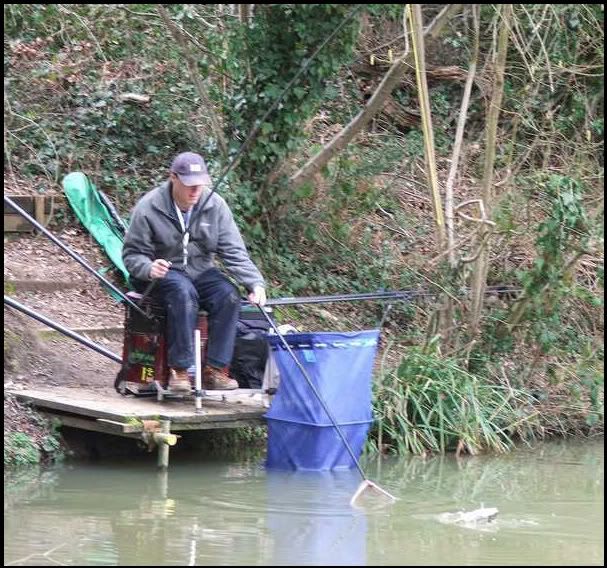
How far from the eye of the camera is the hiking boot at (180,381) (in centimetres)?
737

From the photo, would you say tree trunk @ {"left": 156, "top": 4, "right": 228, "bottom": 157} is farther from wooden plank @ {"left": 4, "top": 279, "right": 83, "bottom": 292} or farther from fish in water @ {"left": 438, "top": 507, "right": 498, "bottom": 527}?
fish in water @ {"left": 438, "top": 507, "right": 498, "bottom": 527}

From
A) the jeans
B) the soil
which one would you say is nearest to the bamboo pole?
the jeans

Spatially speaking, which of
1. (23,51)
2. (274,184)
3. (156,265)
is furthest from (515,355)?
(23,51)

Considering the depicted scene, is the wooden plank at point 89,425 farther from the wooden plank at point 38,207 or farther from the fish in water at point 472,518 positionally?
the wooden plank at point 38,207

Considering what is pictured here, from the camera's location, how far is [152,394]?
7.71 metres

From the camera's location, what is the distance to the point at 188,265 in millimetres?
7516

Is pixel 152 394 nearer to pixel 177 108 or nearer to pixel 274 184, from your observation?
pixel 274 184

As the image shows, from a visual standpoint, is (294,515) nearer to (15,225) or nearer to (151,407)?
(151,407)

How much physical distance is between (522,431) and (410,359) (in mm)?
958

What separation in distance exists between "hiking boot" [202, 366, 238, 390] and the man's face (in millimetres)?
1000

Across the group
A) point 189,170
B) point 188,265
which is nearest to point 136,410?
Answer: point 188,265

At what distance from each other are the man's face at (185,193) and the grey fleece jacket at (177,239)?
50mm

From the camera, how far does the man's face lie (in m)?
7.39

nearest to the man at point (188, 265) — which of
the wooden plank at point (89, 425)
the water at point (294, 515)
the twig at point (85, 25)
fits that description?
the wooden plank at point (89, 425)
